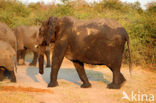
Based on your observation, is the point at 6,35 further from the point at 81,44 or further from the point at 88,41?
the point at 88,41

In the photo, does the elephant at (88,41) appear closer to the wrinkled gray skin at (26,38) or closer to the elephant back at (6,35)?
the elephant back at (6,35)

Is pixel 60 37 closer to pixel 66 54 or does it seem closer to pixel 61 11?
pixel 66 54

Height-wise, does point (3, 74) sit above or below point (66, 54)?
below

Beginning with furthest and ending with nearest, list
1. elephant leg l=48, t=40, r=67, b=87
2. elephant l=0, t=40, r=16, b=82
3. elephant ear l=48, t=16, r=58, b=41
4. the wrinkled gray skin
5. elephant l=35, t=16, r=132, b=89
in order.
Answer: the wrinkled gray skin → elephant l=0, t=40, r=16, b=82 → elephant ear l=48, t=16, r=58, b=41 → elephant leg l=48, t=40, r=67, b=87 → elephant l=35, t=16, r=132, b=89

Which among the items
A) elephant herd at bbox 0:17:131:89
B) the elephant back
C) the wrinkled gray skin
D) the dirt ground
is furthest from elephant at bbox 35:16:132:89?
the wrinkled gray skin

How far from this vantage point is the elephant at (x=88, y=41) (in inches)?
259

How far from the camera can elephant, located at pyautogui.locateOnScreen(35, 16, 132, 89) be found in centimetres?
657

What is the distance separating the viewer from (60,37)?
7.04 metres

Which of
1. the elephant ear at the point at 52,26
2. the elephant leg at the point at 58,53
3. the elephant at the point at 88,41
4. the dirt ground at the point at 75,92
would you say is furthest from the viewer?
the elephant ear at the point at 52,26

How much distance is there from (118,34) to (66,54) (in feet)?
5.28

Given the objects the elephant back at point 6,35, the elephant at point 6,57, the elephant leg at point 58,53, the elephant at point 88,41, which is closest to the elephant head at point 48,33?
the elephant at point 88,41

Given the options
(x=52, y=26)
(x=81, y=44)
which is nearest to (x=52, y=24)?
(x=52, y=26)

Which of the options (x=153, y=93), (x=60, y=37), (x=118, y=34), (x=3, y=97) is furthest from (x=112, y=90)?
(x=3, y=97)

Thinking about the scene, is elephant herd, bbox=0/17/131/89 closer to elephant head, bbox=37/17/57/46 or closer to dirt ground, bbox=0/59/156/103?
elephant head, bbox=37/17/57/46
